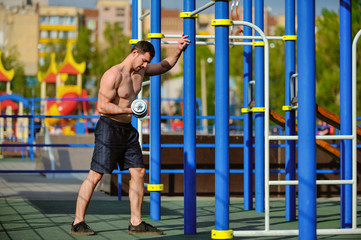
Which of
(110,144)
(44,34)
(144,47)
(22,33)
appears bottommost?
(110,144)

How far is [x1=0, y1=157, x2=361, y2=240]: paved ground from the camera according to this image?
6.27 m

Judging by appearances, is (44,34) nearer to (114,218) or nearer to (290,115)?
(114,218)

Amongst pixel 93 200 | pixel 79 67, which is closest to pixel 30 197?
pixel 93 200

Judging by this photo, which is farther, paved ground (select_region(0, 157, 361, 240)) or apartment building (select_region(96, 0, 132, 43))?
apartment building (select_region(96, 0, 132, 43))

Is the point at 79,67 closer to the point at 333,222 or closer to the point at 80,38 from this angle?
the point at 333,222

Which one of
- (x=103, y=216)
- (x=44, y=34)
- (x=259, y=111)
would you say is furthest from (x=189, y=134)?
(x=44, y=34)

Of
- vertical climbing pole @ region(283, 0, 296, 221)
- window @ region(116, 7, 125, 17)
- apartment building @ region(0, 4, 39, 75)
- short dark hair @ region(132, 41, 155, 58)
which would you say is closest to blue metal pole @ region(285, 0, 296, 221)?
vertical climbing pole @ region(283, 0, 296, 221)

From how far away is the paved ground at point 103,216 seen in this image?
627 centimetres

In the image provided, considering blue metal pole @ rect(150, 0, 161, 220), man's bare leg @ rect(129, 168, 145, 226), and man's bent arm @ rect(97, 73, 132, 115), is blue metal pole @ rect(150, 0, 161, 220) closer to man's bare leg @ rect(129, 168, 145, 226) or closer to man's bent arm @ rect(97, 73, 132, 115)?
man's bare leg @ rect(129, 168, 145, 226)

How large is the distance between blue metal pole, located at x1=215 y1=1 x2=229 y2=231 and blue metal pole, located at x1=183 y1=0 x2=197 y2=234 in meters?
1.24

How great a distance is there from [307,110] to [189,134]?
2007 millimetres

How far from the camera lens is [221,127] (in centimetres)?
503

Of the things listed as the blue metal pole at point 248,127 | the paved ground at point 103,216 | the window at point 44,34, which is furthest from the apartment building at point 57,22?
the blue metal pole at point 248,127

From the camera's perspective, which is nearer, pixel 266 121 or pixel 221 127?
pixel 221 127
